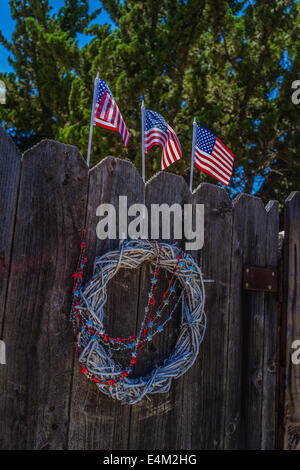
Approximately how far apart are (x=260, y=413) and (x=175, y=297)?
828 millimetres

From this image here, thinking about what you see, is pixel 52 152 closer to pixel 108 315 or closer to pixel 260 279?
pixel 108 315

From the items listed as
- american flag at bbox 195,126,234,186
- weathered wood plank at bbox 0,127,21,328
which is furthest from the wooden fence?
american flag at bbox 195,126,234,186

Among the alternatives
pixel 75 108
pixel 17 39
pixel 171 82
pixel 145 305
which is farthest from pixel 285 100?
pixel 17 39

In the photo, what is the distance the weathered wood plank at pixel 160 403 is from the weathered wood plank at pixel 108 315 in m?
0.05

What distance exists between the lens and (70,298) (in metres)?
1.75

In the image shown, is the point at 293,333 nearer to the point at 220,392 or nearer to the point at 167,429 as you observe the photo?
the point at 220,392

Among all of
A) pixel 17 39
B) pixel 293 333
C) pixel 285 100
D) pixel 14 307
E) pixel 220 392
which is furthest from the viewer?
pixel 17 39

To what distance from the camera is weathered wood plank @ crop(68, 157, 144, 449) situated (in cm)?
175

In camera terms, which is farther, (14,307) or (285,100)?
(285,100)

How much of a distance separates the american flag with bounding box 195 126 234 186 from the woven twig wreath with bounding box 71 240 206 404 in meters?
1.24

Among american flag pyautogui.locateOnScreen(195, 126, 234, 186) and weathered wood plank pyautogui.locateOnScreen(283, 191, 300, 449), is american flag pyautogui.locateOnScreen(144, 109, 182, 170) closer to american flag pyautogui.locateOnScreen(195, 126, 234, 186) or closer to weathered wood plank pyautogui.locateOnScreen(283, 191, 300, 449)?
american flag pyautogui.locateOnScreen(195, 126, 234, 186)

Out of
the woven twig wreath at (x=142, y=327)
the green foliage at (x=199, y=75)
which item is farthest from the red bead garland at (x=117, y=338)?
the green foliage at (x=199, y=75)

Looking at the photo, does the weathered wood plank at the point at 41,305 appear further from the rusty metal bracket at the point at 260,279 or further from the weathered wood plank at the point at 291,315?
the weathered wood plank at the point at 291,315

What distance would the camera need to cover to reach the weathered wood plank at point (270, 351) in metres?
2.32
